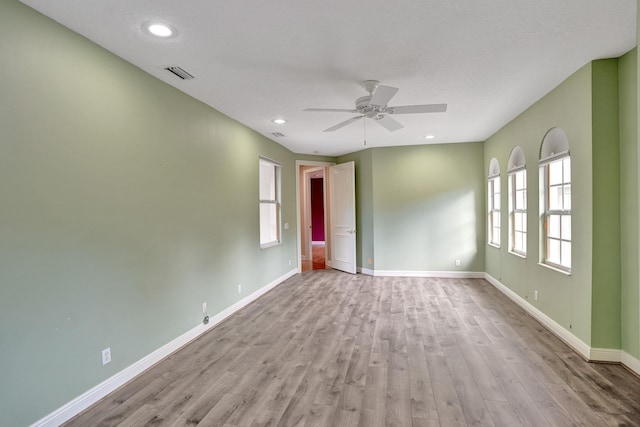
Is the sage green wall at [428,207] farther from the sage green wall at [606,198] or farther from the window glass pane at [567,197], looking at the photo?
the sage green wall at [606,198]

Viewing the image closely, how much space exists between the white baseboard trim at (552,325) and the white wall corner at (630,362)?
0.77ft

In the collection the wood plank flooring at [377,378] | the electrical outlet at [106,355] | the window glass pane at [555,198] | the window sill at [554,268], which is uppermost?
the window glass pane at [555,198]

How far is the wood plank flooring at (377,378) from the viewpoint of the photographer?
210 centimetres

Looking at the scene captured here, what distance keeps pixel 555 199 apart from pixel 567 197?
25 cm

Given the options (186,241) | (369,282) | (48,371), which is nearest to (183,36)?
(186,241)

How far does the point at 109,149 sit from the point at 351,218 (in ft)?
15.7

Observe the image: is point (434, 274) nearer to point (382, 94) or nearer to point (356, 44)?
point (382, 94)

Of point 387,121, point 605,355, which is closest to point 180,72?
point 387,121

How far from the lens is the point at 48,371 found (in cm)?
199

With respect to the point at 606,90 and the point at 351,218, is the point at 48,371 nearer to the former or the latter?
the point at 606,90

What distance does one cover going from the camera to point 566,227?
332cm

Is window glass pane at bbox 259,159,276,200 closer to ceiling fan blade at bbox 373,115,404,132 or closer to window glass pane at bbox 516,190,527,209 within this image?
ceiling fan blade at bbox 373,115,404,132

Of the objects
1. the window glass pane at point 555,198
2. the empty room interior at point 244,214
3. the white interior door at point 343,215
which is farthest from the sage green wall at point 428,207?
the window glass pane at point 555,198

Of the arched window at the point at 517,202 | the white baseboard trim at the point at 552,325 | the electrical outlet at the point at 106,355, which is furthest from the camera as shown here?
the arched window at the point at 517,202
